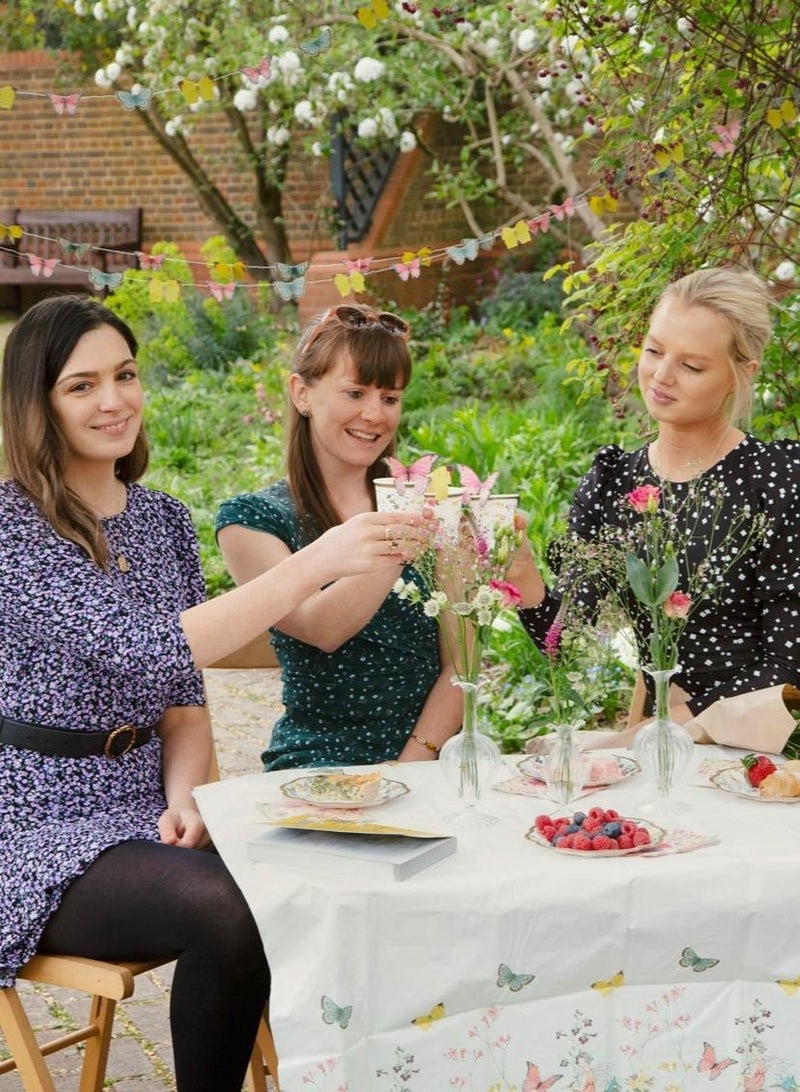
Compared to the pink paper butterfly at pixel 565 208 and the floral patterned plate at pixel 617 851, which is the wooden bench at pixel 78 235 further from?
the floral patterned plate at pixel 617 851

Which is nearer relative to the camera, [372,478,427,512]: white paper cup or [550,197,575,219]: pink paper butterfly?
[372,478,427,512]: white paper cup

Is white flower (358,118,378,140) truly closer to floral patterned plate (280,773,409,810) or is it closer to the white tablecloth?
floral patterned plate (280,773,409,810)

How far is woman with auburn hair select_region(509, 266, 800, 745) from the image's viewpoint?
9.86ft

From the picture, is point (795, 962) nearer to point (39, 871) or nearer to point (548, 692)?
point (39, 871)

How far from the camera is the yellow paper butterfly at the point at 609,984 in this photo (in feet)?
6.72

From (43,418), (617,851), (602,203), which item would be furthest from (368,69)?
(617,851)

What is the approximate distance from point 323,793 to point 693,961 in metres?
0.61

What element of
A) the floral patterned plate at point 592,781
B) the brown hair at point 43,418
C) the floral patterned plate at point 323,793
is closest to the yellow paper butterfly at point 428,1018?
the floral patterned plate at point 323,793

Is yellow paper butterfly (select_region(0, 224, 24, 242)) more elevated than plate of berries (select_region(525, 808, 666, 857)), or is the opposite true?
yellow paper butterfly (select_region(0, 224, 24, 242))

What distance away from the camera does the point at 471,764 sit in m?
2.26

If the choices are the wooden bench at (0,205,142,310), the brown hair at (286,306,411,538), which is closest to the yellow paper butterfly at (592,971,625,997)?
the brown hair at (286,306,411,538)

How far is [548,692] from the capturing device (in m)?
5.34

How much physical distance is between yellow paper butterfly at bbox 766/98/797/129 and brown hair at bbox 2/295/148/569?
191 cm

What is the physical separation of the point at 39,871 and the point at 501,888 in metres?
0.81
